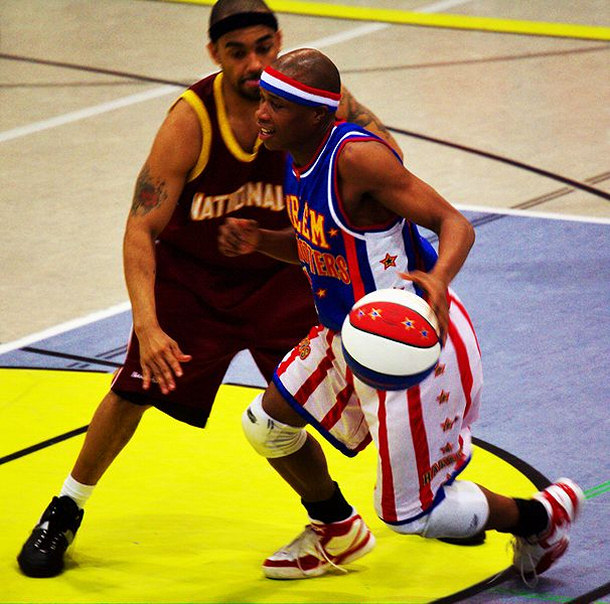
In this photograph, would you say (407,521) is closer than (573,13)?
Yes

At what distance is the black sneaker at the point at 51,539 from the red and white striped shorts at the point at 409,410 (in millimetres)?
925

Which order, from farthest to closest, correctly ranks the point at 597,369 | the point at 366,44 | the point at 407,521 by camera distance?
the point at 366,44
the point at 597,369
the point at 407,521

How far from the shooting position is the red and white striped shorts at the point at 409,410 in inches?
A: 174

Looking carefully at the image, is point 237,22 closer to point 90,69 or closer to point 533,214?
point 533,214

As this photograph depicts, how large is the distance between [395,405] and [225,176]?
1.09 metres

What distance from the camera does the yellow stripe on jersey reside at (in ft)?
16.1

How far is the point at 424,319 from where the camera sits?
4168 mm

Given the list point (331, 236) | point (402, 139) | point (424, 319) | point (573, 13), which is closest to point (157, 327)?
point (331, 236)

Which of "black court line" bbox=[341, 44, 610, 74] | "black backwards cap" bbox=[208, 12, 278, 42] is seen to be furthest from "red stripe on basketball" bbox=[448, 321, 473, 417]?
"black court line" bbox=[341, 44, 610, 74]

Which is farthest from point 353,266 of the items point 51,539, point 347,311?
point 51,539

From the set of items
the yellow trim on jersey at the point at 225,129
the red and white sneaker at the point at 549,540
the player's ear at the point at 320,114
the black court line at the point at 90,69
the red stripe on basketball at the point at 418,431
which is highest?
the player's ear at the point at 320,114

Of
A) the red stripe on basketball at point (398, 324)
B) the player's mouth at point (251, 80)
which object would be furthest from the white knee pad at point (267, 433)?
the player's mouth at point (251, 80)

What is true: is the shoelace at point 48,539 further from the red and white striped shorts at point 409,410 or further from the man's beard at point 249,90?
the man's beard at point 249,90

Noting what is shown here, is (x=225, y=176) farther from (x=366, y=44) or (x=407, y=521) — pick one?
(x=366, y=44)
